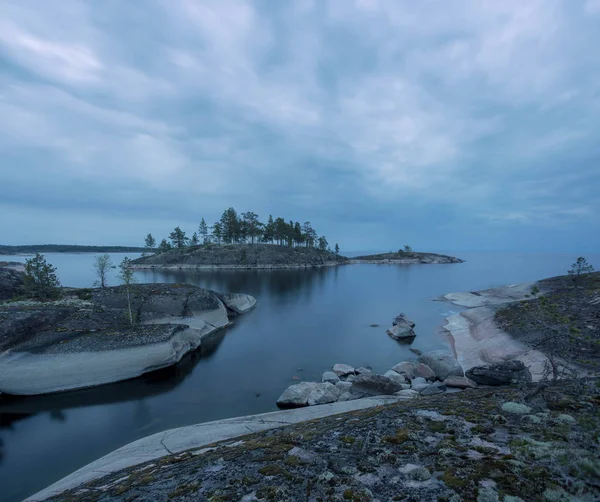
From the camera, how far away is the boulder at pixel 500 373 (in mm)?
17609

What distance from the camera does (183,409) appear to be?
1956 centimetres

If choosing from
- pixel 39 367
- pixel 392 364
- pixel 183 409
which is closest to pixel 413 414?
pixel 183 409

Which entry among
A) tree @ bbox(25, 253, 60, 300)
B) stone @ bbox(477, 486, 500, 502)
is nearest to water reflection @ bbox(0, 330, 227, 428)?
tree @ bbox(25, 253, 60, 300)

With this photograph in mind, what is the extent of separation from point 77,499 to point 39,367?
1856 centimetres

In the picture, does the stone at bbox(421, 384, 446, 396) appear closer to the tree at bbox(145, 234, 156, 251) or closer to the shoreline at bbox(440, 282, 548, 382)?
the shoreline at bbox(440, 282, 548, 382)

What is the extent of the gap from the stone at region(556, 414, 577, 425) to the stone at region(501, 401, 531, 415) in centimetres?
99

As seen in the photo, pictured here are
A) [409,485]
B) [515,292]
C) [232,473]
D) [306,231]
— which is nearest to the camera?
[409,485]

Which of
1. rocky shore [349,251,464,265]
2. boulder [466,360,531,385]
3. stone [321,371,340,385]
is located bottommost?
stone [321,371,340,385]

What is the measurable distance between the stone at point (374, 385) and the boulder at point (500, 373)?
5.58 m

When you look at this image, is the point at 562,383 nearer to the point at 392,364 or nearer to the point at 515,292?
the point at 392,364

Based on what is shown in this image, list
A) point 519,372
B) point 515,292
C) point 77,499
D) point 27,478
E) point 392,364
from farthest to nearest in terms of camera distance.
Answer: point 515,292, point 392,364, point 519,372, point 27,478, point 77,499

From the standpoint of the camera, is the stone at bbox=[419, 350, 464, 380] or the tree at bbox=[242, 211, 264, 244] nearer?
the stone at bbox=[419, 350, 464, 380]

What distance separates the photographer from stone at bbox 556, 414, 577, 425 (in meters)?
7.71

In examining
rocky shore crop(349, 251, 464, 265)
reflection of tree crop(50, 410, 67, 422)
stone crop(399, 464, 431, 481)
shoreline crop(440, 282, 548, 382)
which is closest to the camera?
stone crop(399, 464, 431, 481)
